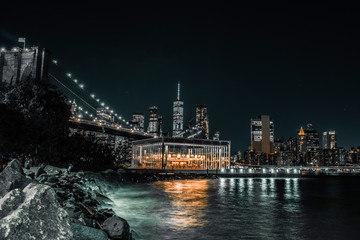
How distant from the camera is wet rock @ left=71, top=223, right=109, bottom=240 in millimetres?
5412

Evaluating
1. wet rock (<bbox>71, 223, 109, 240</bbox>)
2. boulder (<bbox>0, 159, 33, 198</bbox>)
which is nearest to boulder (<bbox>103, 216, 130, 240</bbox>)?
wet rock (<bbox>71, 223, 109, 240</bbox>)

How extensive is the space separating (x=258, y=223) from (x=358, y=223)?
17.8 ft

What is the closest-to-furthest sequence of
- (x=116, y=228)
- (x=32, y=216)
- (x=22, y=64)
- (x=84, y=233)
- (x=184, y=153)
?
(x=32, y=216), (x=84, y=233), (x=116, y=228), (x=22, y=64), (x=184, y=153)

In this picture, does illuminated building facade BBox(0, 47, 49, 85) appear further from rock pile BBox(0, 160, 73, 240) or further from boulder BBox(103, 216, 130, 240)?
rock pile BBox(0, 160, 73, 240)

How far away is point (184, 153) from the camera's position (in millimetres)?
67188

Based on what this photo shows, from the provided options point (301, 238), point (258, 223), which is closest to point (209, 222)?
point (258, 223)

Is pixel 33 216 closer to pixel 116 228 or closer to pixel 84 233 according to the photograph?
pixel 84 233

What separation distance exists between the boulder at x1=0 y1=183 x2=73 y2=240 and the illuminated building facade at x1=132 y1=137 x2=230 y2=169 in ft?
190

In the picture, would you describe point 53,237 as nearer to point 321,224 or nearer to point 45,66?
point 321,224

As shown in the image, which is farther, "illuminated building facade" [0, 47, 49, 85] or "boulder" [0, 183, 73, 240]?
"illuminated building facade" [0, 47, 49, 85]

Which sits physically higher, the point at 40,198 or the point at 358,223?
the point at 40,198

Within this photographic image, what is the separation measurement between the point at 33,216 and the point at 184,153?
63.4 meters

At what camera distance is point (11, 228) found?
154 inches

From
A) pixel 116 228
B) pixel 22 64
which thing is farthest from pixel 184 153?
pixel 116 228
